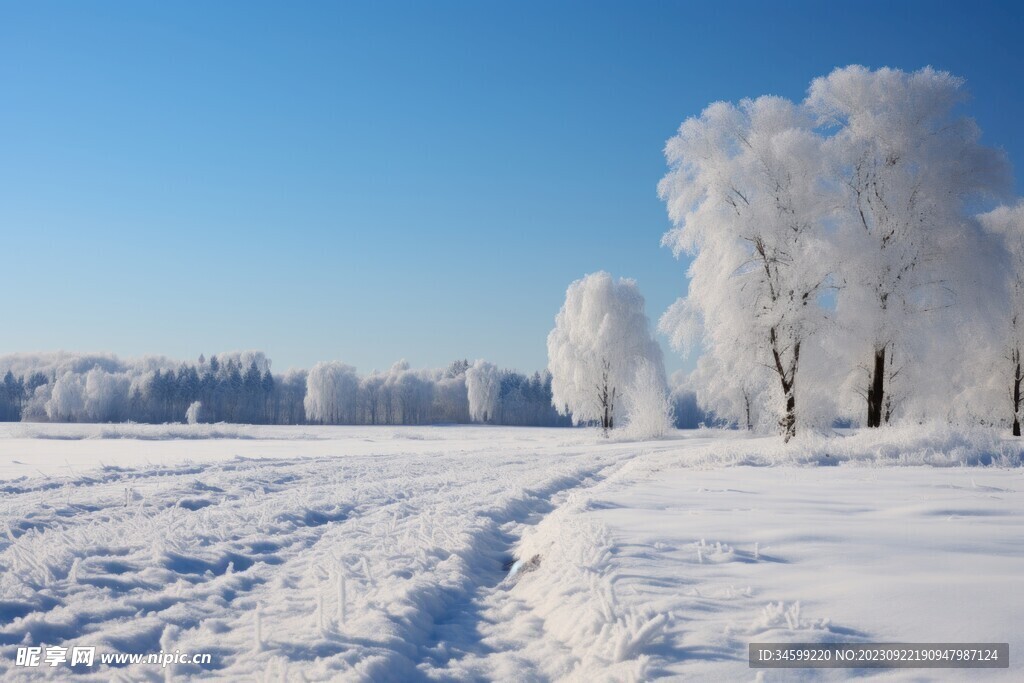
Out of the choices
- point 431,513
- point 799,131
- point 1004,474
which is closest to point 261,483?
point 431,513

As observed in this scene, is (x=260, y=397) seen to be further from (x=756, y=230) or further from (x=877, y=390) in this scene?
A: (x=877, y=390)

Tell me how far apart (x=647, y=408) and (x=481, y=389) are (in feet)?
202

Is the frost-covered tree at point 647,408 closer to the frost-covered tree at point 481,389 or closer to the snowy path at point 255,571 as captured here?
the snowy path at point 255,571

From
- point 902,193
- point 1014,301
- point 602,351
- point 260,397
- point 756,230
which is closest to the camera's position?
point 902,193

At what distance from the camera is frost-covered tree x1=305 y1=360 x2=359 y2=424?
99.6 metres

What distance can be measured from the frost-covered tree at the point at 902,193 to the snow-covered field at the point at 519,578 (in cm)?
737

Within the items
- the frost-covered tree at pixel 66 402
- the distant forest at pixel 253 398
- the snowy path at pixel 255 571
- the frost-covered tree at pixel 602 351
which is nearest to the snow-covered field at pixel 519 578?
the snowy path at pixel 255 571

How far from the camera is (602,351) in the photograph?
119ft

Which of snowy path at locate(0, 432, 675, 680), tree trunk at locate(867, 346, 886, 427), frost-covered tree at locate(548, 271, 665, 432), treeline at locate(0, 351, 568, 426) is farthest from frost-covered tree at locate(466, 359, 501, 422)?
snowy path at locate(0, 432, 675, 680)

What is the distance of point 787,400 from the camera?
1678 cm

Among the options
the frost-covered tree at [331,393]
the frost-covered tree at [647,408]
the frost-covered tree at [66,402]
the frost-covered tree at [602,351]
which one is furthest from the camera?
the frost-covered tree at [331,393]

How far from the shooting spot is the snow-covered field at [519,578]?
329 centimetres

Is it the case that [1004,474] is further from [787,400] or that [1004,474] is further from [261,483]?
[261,483]

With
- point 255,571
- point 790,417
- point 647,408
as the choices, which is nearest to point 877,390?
point 790,417
